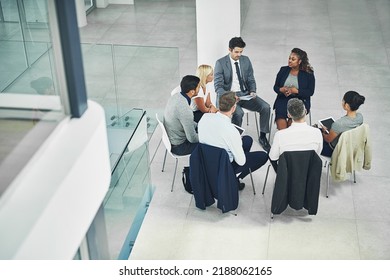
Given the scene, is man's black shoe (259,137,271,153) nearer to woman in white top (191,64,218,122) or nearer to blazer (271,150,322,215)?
woman in white top (191,64,218,122)

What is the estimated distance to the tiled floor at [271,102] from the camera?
5695 millimetres

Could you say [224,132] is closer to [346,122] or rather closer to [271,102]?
[346,122]

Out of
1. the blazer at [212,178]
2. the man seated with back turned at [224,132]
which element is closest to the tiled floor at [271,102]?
the blazer at [212,178]

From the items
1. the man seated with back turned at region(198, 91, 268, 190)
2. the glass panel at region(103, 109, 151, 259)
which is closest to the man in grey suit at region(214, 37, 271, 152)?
the man seated with back turned at region(198, 91, 268, 190)

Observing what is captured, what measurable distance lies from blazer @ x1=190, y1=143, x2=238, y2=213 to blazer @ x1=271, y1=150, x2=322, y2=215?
42 centimetres

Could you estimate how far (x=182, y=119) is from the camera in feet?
19.9

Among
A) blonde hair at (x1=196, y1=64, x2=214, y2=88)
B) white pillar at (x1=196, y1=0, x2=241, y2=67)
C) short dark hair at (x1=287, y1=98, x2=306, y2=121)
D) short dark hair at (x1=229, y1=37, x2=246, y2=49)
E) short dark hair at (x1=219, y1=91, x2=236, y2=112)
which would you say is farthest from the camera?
white pillar at (x1=196, y1=0, x2=241, y2=67)

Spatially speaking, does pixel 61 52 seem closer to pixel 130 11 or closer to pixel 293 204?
pixel 293 204

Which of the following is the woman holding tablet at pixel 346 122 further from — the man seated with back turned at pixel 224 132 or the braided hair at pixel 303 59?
the man seated with back turned at pixel 224 132

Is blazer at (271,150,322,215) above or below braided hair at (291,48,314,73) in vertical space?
below

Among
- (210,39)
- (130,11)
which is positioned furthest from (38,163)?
(130,11)

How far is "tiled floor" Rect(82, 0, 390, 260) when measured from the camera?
18.7 ft
